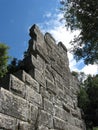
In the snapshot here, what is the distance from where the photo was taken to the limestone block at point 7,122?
135 inches

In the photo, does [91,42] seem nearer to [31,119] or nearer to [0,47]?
[31,119]

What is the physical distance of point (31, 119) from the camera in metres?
4.24

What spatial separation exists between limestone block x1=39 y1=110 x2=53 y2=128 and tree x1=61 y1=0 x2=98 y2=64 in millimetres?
4039

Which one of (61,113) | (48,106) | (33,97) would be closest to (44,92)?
(48,106)

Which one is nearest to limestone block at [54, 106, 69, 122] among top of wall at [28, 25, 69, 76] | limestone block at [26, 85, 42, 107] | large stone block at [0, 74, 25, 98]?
limestone block at [26, 85, 42, 107]

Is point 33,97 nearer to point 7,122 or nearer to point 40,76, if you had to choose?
point 40,76

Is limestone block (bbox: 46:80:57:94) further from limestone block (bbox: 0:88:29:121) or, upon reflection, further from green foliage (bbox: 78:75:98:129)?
green foliage (bbox: 78:75:98:129)

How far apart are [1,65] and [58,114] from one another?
21698mm

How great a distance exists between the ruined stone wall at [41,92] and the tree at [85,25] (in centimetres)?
126

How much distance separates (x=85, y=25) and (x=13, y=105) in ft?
17.1

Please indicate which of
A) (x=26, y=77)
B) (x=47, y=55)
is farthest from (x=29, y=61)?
(x=47, y=55)

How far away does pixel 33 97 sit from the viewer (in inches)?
177

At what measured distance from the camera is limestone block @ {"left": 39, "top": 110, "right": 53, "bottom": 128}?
457 centimetres

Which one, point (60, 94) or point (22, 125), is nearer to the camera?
point (22, 125)
